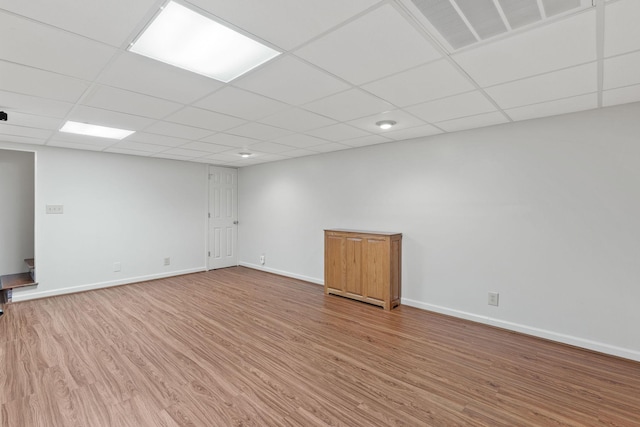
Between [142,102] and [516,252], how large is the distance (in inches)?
166

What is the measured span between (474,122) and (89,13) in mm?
3533

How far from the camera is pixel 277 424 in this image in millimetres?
1969

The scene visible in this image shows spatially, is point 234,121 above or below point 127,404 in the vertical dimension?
above

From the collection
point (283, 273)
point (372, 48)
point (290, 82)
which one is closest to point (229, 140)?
point (290, 82)

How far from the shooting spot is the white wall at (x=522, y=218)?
2.86 meters

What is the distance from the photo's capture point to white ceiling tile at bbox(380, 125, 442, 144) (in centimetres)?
370

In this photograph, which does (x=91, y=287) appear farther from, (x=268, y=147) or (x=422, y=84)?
(x=422, y=84)

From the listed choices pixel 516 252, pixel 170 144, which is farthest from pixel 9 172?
pixel 516 252

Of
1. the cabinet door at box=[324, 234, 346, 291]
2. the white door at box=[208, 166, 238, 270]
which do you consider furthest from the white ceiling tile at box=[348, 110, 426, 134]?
the white door at box=[208, 166, 238, 270]

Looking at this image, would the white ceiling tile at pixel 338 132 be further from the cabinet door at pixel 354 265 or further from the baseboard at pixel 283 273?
the baseboard at pixel 283 273

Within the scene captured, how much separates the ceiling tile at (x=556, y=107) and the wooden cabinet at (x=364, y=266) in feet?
6.63

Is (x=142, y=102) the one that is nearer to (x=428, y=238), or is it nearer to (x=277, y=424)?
(x=277, y=424)

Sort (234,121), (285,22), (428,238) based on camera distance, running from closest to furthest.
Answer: (285,22), (234,121), (428,238)

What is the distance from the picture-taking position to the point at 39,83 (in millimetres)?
2314
